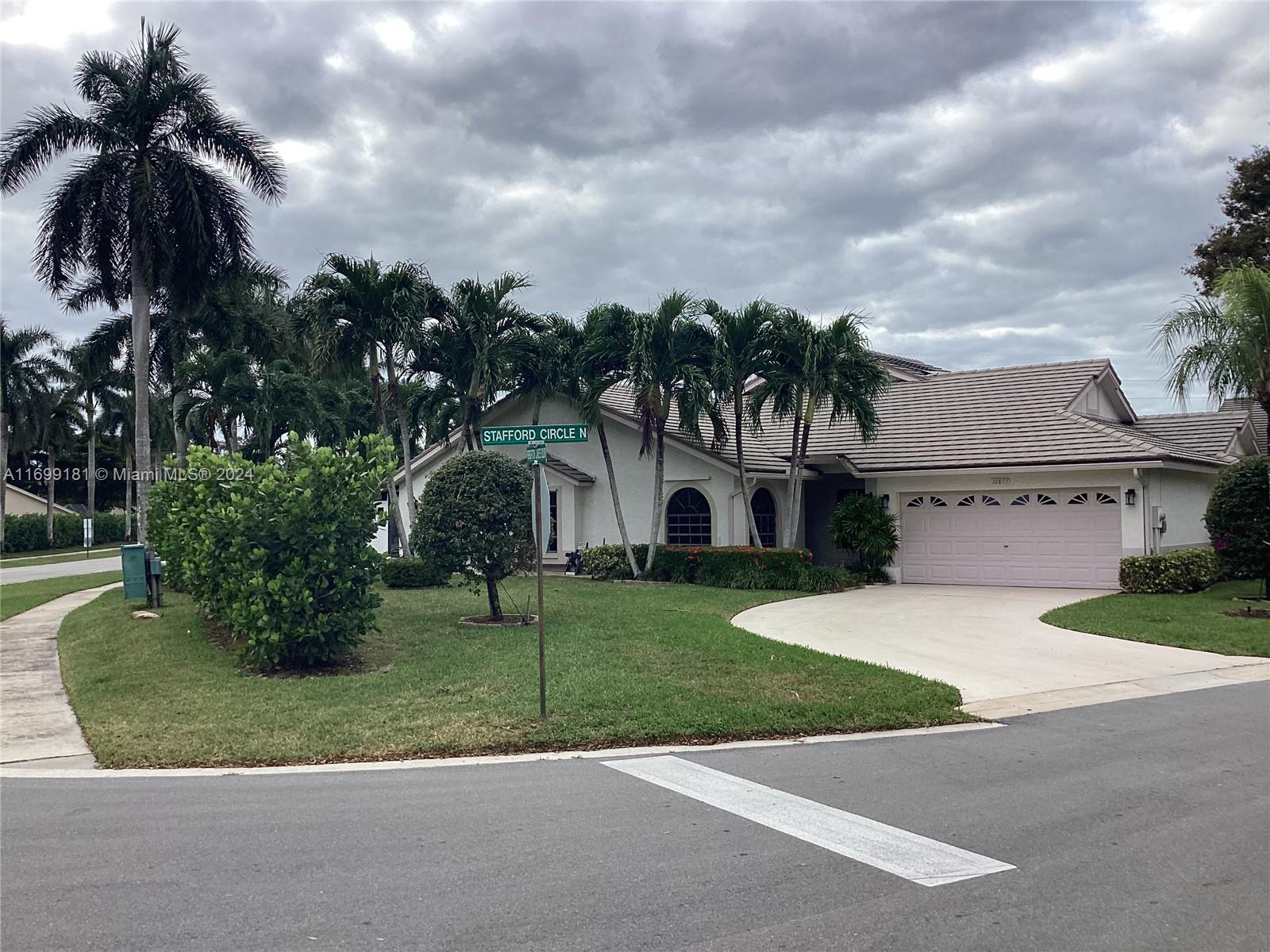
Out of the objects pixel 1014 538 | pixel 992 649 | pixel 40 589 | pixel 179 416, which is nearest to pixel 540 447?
pixel 992 649

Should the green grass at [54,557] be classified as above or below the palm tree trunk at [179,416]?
below

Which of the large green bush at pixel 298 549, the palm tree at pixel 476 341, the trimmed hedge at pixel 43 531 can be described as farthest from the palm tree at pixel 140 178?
the trimmed hedge at pixel 43 531

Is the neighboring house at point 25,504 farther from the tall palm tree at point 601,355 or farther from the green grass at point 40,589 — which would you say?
the tall palm tree at point 601,355

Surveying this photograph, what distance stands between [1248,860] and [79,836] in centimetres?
689

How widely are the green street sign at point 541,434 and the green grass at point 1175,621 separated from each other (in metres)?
9.48

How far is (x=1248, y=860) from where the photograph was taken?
17.7ft

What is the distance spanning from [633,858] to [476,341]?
→ 1834 centimetres

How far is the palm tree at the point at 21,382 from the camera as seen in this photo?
4659 cm

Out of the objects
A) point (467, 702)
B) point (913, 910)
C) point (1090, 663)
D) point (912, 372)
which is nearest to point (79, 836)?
point (467, 702)

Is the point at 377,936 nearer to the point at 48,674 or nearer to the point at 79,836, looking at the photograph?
the point at 79,836

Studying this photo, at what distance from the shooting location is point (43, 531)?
5259 cm

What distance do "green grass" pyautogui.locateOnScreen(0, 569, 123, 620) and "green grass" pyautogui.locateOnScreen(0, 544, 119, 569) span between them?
11.4 m

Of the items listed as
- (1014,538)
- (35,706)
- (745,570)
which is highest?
(1014,538)

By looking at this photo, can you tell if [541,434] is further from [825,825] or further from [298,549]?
A: [825,825]
